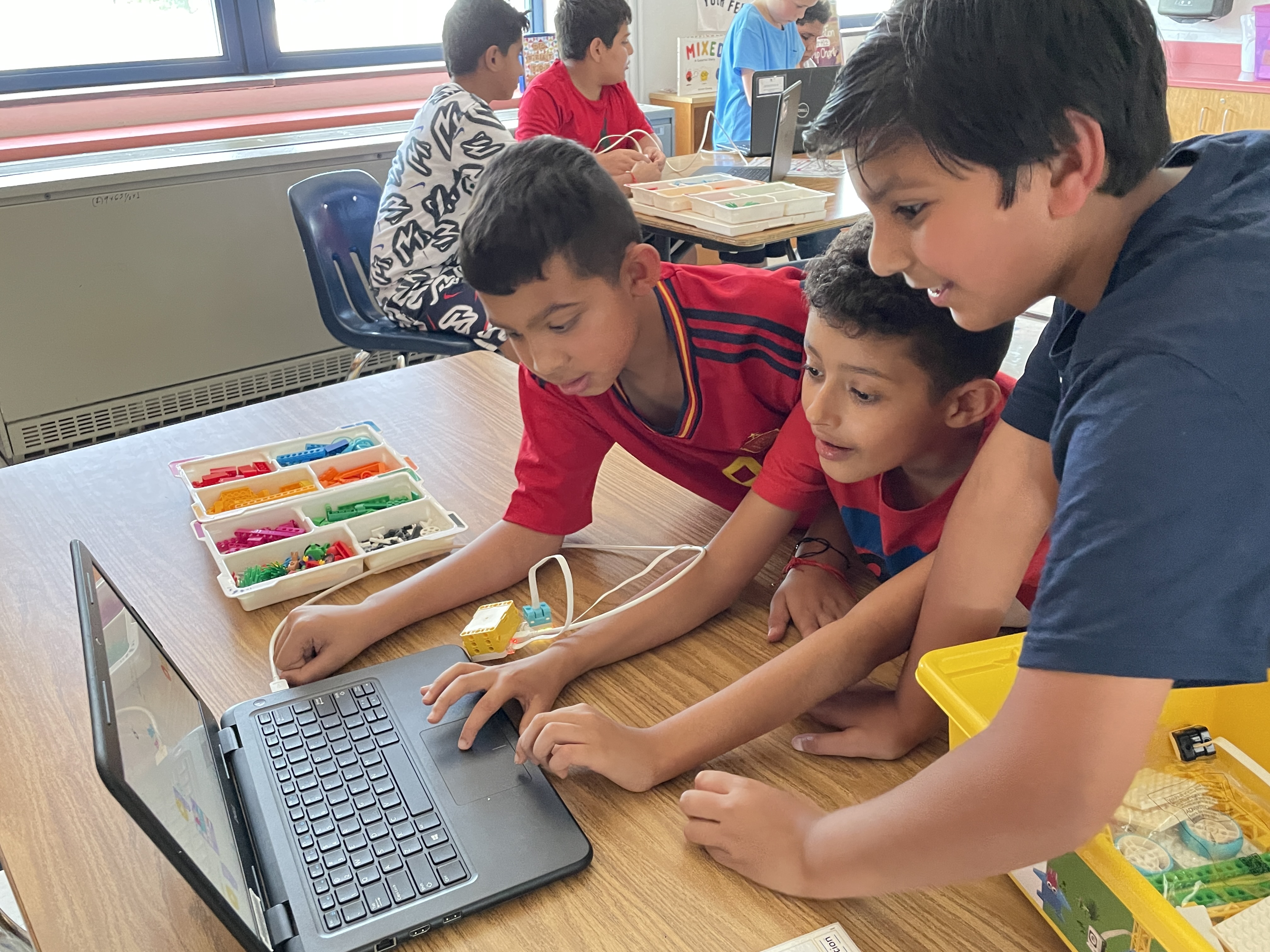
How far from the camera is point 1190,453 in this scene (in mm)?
489

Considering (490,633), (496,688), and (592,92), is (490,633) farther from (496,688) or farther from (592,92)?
(592,92)

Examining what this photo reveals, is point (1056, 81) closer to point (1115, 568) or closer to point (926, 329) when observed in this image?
point (1115, 568)

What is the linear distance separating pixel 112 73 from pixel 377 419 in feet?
9.02

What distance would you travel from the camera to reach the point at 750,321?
3.95 feet

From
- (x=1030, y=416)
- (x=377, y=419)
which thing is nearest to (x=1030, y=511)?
(x=1030, y=416)

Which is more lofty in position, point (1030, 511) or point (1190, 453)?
point (1190, 453)

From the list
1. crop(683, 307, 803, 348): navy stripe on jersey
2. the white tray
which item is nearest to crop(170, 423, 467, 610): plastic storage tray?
crop(683, 307, 803, 348): navy stripe on jersey

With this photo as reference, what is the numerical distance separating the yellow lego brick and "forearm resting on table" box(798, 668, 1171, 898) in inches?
16.0

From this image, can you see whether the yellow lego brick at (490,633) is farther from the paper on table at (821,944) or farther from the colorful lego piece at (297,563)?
the paper on table at (821,944)

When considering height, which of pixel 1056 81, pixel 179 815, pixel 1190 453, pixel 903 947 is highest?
pixel 1056 81

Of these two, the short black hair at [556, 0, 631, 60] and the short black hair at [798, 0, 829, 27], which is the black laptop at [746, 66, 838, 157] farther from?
the short black hair at [798, 0, 829, 27]

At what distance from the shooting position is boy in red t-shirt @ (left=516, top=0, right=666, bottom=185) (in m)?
3.18

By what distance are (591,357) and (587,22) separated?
8.01 ft

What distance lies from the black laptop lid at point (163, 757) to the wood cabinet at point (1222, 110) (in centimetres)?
443
